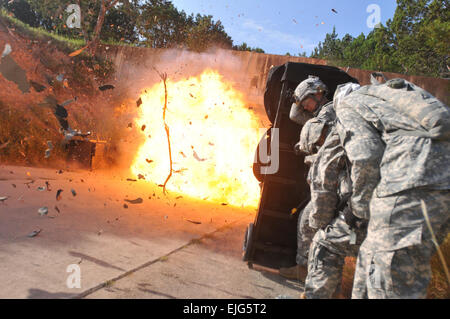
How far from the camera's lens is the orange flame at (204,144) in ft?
31.9

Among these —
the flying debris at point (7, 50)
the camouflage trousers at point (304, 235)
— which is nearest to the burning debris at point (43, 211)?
the camouflage trousers at point (304, 235)

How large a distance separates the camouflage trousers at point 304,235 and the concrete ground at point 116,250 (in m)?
0.32

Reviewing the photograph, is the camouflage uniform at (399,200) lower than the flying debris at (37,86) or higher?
lower

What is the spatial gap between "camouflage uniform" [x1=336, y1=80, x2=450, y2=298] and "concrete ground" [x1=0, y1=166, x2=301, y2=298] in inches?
58.5

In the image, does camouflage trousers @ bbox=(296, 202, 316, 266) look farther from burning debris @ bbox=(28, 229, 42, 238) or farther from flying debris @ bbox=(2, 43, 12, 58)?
flying debris @ bbox=(2, 43, 12, 58)

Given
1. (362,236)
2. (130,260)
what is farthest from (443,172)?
(130,260)

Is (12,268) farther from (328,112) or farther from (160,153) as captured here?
(160,153)

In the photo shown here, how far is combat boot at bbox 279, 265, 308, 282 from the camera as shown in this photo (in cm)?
354

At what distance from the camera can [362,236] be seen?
2.42 meters

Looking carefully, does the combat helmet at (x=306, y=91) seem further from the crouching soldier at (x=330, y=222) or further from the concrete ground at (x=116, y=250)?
the concrete ground at (x=116, y=250)

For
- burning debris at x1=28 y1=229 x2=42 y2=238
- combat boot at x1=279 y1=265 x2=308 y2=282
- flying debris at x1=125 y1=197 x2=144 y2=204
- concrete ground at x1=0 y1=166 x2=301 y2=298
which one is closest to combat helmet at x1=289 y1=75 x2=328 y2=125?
combat boot at x1=279 y1=265 x2=308 y2=282
